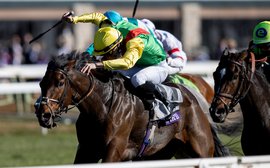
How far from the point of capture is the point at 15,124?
15.3 meters

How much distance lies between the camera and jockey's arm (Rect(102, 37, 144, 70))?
7.32m

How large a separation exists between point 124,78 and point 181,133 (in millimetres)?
801

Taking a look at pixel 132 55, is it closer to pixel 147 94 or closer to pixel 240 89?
pixel 147 94

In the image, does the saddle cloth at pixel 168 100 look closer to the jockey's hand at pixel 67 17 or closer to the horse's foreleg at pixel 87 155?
the horse's foreleg at pixel 87 155

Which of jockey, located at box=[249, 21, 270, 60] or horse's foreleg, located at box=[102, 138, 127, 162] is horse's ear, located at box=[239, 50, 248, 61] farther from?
horse's foreleg, located at box=[102, 138, 127, 162]

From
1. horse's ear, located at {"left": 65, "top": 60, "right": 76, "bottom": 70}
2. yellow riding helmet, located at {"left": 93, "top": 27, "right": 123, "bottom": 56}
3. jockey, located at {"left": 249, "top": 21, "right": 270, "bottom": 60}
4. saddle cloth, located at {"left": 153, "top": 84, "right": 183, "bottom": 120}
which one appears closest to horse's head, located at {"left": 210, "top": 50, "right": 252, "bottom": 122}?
jockey, located at {"left": 249, "top": 21, "right": 270, "bottom": 60}

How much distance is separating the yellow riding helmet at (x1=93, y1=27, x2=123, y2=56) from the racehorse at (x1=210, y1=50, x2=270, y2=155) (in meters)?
0.95

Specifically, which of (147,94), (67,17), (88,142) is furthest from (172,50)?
(88,142)

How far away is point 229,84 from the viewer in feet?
24.2

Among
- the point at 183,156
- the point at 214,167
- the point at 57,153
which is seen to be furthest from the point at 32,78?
the point at 214,167

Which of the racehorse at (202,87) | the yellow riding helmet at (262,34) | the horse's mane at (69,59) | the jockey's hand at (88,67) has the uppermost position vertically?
the yellow riding helmet at (262,34)

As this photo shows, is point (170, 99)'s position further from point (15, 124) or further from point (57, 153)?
point (15, 124)

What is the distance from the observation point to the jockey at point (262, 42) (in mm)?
7844

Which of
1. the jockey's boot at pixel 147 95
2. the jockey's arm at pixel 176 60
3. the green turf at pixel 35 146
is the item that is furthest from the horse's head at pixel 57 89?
the green turf at pixel 35 146
